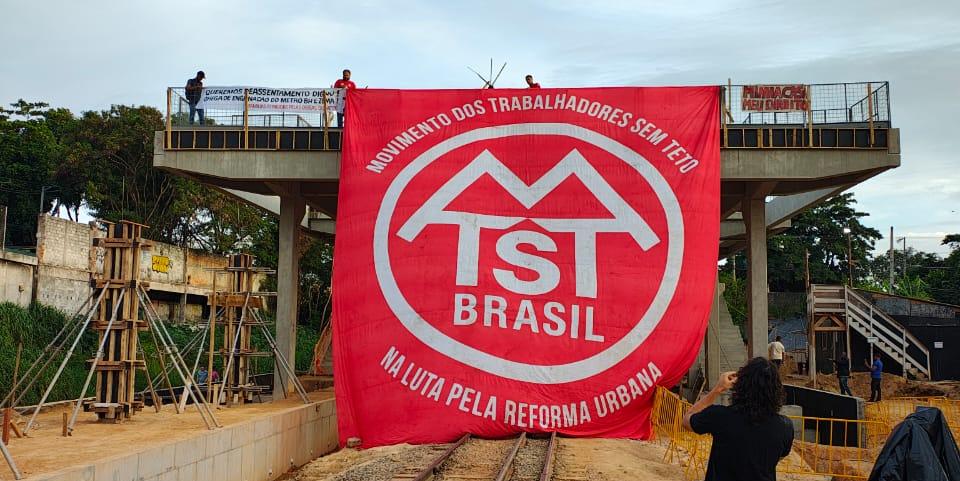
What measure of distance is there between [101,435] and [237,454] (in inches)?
84.8

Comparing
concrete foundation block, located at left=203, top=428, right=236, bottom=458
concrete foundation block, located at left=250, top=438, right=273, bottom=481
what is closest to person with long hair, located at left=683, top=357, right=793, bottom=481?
concrete foundation block, located at left=203, top=428, right=236, bottom=458

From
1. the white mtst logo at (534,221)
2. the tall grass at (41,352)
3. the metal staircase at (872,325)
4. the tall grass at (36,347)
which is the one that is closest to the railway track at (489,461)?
the white mtst logo at (534,221)

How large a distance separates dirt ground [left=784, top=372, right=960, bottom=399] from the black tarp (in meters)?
28.7

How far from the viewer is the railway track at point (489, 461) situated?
12422 millimetres

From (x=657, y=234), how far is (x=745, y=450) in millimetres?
11374

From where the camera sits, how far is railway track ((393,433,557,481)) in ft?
40.8

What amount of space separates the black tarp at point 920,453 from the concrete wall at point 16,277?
28554 mm

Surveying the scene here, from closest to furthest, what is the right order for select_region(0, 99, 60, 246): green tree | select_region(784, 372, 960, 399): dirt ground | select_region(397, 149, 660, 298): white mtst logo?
select_region(397, 149, 660, 298): white mtst logo < select_region(784, 372, 960, 399): dirt ground < select_region(0, 99, 60, 246): green tree

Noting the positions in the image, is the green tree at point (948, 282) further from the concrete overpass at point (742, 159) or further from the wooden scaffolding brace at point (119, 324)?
the wooden scaffolding brace at point (119, 324)

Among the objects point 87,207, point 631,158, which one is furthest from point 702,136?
point 87,207

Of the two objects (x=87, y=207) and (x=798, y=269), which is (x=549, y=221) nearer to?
(x=87, y=207)

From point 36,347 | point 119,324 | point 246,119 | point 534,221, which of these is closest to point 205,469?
point 119,324

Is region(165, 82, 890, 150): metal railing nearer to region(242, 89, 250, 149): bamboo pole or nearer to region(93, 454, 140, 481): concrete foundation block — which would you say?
region(242, 89, 250, 149): bamboo pole

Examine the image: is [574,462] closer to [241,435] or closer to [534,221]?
[534,221]
